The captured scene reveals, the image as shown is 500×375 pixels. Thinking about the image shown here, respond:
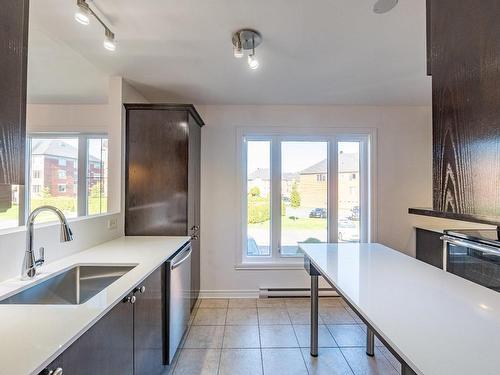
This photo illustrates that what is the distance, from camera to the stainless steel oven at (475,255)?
2318 millimetres

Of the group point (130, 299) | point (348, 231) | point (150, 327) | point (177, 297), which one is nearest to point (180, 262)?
point (177, 297)

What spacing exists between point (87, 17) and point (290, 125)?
8.13ft

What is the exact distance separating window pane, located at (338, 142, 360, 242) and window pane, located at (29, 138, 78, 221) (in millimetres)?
3406

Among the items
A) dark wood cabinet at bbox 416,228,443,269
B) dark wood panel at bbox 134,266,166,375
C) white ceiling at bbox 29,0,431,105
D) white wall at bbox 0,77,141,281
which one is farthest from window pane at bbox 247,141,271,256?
dark wood cabinet at bbox 416,228,443,269

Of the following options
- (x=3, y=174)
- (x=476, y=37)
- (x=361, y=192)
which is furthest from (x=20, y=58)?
(x=361, y=192)

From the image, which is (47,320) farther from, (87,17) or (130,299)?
(87,17)

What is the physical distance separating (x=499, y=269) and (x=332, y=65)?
2.20 m

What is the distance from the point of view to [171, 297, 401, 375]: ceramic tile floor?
2.16 metres

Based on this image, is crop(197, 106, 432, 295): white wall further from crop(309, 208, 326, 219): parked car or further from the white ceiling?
crop(309, 208, 326, 219): parked car

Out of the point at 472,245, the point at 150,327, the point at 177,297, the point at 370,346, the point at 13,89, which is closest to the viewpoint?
the point at 13,89

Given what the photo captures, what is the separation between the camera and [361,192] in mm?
3697

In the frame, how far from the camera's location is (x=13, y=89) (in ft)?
2.72

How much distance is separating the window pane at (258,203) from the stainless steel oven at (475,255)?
6.46ft

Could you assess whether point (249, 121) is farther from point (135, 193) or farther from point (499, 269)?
point (499, 269)
